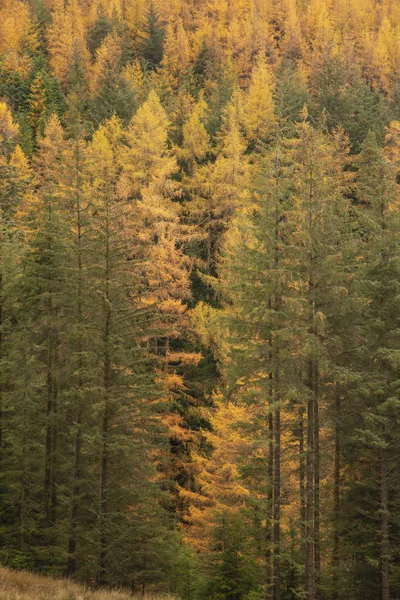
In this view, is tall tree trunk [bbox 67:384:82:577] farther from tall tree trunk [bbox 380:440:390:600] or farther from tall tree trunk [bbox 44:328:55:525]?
tall tree trunk [bbox 380:440:390:600]

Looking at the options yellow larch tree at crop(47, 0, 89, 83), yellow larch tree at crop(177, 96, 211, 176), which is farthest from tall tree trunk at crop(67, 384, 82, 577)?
yellow larch tree at crop(47, 0, 89, 83)

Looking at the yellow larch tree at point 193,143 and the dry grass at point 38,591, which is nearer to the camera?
the dry grass at point 38,591

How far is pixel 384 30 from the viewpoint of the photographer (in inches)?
3361

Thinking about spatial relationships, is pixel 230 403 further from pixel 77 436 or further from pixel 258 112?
pixel 258 112

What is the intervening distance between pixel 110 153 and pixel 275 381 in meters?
29.3

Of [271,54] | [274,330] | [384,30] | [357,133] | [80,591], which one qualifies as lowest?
[80,591]

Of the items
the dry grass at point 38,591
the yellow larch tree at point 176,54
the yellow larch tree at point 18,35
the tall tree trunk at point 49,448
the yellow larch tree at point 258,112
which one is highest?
the yellow larch tree at point 18,35

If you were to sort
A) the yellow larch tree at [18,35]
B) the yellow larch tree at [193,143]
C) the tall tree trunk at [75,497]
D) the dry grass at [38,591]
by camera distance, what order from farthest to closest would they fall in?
the yellow larch tree at [18,35], the yellow larch tree at [193,143], the tall tree trunk at [75,497], the dry grass at [38,591]

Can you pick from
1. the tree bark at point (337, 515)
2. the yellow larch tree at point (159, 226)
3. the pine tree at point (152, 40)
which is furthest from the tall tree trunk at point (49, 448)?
the pine tree at point (152, 40)

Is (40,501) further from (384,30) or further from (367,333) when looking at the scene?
(384,30)

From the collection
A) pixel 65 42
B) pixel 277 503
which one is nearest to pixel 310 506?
pixel 277 503

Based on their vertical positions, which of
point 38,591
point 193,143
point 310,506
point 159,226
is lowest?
point 38,591

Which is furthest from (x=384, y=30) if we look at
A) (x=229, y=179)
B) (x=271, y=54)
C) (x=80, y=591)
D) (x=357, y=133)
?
(x=80, y=591)

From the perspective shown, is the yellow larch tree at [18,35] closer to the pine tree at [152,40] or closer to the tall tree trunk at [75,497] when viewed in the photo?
the pine tree at [152,40]
